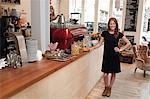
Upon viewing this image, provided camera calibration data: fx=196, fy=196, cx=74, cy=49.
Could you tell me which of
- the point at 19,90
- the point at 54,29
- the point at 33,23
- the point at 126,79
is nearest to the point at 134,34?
the point at 126,79

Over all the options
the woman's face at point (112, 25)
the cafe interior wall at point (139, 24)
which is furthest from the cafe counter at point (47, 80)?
the cafe interior wall at point (139, 24)

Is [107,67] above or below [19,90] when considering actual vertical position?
below

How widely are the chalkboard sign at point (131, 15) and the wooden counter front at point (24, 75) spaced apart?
550 centimetres

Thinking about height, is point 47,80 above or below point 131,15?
below

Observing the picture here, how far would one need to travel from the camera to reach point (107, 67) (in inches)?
148

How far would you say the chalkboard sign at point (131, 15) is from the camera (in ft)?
23.8

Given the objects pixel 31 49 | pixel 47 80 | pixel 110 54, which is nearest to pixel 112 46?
pixel 110 54

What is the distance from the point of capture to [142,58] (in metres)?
5.45

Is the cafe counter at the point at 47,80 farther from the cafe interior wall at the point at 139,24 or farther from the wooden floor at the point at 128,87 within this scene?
the cafe interior wall at the point at 139,24

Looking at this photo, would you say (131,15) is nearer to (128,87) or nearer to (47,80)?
(128,87)

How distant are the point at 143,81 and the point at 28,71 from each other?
12.3 feet

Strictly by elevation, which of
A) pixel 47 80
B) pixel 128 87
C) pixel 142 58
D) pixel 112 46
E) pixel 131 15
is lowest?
pixel 128 87

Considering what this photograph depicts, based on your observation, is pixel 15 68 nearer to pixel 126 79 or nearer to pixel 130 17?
pixel 126 79

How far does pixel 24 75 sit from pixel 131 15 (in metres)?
6.24
